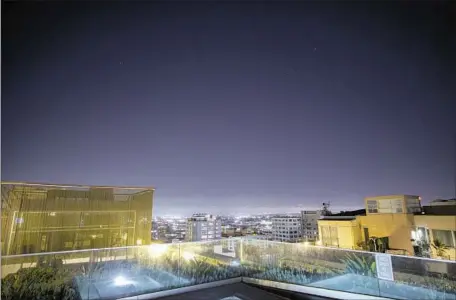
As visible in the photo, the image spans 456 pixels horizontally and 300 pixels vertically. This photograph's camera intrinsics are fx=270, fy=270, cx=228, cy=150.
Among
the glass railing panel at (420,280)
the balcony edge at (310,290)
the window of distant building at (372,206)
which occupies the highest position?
the window of distant building at (372,206)

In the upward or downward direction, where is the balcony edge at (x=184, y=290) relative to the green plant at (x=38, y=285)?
downward

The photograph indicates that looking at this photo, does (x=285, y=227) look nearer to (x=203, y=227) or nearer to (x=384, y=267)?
(x=203, y=227)

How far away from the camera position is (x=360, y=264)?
3.93 meters

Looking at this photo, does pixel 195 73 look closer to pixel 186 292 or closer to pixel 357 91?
pixel 357 91

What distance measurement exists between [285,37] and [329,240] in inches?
498

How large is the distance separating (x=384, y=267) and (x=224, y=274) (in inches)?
107

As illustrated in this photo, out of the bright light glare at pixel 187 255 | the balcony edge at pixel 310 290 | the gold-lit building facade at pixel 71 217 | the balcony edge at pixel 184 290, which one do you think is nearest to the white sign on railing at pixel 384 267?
the balcony edge at pixel 310 290

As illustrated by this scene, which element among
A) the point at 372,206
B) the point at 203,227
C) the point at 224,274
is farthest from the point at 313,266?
the point at 203,227

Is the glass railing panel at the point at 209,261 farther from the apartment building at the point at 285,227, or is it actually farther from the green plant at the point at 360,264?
the apartment building at the point at 285,227

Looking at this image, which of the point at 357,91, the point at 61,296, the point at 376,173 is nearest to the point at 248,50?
the point at 357,91

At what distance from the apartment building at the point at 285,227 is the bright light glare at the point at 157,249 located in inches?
2940

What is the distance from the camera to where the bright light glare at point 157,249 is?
4605 mm

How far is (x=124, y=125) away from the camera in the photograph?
1331 cm

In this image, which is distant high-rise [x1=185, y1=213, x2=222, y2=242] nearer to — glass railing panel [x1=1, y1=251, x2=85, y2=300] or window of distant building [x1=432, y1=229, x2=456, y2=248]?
window of distant building [x1=432, y1=229, x2=456, y2=248]
